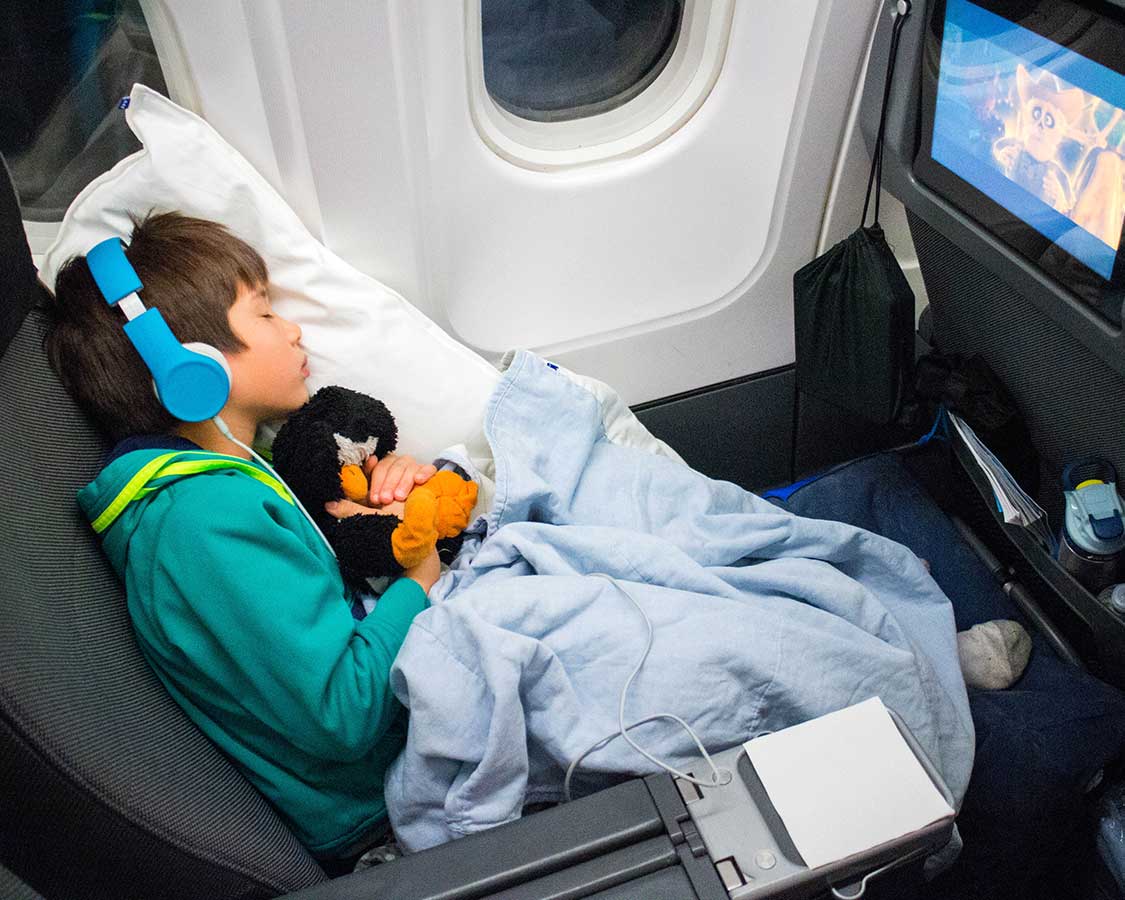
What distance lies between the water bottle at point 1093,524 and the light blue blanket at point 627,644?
7.6 inches

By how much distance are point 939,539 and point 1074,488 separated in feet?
1.00

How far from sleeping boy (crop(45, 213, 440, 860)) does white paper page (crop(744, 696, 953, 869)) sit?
18.1 inches

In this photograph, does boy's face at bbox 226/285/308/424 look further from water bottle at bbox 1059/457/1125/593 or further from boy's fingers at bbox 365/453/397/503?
water bottle at bbox 1059/457/1125/593

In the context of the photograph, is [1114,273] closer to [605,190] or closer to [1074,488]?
[1074,488]

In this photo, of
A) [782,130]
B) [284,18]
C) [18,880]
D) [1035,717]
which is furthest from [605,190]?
[18,880]

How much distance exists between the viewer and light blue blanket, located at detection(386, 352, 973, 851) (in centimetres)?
102

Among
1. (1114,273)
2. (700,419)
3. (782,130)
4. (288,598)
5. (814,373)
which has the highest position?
(1114,273)

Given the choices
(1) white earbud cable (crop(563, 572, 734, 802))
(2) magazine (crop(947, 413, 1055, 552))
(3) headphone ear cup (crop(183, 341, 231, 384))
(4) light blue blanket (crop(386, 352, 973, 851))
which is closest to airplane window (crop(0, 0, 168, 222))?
(3) headphone ear cup (crop(183, 341, 231, 384))

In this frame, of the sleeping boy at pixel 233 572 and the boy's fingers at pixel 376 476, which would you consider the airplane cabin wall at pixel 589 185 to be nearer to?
the sleeping boy at pixel 233 572

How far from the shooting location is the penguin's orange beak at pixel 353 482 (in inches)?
49.7

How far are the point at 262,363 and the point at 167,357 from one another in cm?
18

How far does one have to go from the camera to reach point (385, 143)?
140cm

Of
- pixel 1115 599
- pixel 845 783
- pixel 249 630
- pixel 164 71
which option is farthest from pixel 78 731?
pixel 1115 599

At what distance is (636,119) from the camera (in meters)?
1.70
